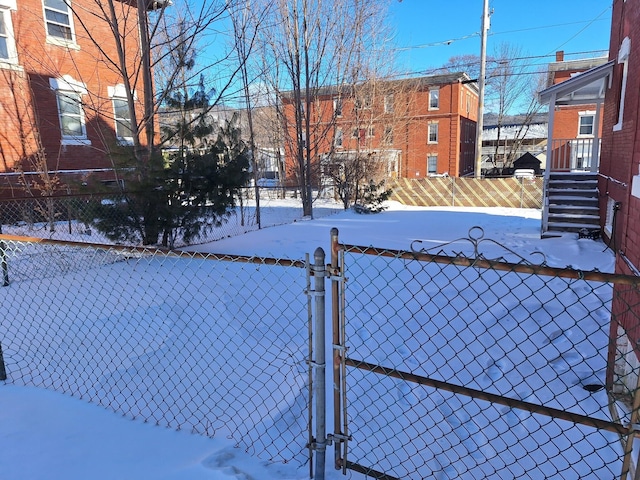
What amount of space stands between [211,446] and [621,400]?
130 inches

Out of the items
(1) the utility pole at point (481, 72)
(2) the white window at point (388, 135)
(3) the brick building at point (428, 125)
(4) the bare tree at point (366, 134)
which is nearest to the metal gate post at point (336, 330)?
(4) the bare tree at point (366, 134)

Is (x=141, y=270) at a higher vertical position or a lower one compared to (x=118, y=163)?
lower

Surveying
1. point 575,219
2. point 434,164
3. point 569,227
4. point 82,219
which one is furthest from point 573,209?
point 434,164

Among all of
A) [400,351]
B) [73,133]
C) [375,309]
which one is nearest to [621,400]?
[400,351]

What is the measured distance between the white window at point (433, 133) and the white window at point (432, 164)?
1180mm

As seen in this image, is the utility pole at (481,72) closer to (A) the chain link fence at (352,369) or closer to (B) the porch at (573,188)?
(B) the porch at (573,188)

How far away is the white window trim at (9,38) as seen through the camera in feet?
39.4

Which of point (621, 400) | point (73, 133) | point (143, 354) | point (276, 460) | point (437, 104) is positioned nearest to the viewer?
point (276, 460)

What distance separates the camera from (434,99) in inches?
1235

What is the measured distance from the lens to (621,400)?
3545 mm

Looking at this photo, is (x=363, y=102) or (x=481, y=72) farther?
(x=481, y=72)

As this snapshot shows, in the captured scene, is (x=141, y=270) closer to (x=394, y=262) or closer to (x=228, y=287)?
(x=228, y=287)

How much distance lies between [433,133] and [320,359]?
32045mm

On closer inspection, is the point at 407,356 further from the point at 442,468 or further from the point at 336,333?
the point at 336,333
